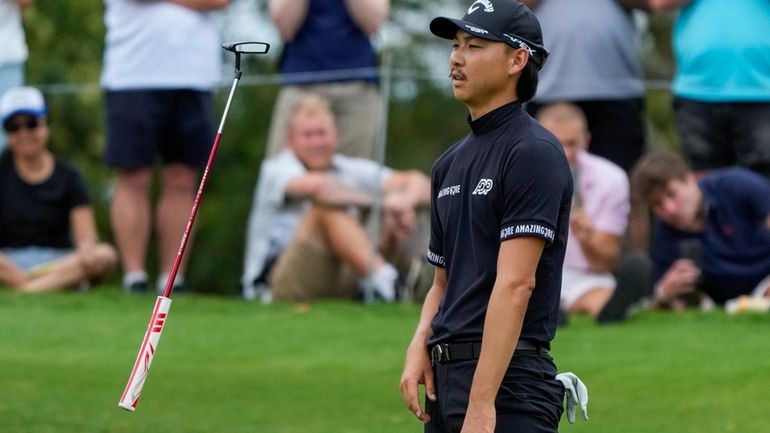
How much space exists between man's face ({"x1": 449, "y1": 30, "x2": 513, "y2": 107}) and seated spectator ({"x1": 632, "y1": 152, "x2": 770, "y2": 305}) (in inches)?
217

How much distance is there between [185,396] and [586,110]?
4.11 metres

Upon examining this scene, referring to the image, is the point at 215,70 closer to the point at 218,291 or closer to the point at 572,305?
the point at 572,305

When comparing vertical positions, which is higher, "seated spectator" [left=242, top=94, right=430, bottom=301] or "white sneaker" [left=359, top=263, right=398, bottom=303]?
"seated spectator" [left=242, top=94, right=430, bottom=301]

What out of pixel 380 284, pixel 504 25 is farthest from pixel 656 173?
pixel 504 25

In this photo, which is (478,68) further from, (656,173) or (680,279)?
(680,279)

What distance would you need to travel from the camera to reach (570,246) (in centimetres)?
1045

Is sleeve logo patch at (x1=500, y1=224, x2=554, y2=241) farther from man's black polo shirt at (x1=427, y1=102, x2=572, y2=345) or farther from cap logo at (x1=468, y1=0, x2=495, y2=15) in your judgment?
cap logo at (x1=468, y1=0, x2=495, y2=15)

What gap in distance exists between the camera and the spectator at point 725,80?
33.4ft

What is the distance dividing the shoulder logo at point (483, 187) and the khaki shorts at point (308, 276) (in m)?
6.21

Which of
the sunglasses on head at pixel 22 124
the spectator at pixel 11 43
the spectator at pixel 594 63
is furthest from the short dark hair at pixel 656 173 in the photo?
the spectator at pixel 11 43

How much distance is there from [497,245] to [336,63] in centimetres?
666

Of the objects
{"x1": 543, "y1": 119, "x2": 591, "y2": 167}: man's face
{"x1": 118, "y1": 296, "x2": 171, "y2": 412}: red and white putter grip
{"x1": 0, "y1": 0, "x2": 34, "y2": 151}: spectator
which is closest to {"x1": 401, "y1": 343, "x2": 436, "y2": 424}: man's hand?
{"x1": 118, "y1": 296, "x2": 171, "y2": 412}: red and white putter grip

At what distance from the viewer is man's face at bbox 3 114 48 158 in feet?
36.8

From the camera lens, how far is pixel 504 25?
448 cm
